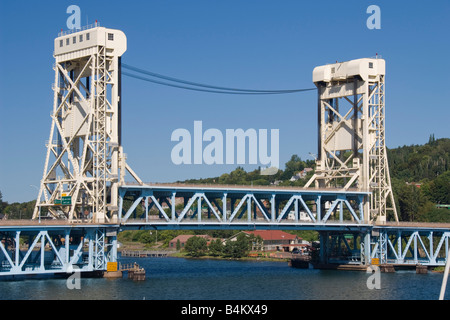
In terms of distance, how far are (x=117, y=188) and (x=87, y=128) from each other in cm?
660

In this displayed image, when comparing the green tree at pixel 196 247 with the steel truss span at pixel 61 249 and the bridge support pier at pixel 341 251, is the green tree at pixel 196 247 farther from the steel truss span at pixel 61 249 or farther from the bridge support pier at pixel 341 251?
the steel truss span at pixel 61 249

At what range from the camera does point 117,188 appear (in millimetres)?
74438

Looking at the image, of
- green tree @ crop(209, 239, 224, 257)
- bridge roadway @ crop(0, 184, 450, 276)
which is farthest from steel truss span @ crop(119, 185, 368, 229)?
green tree @ crop(209, 239, 224, 257)

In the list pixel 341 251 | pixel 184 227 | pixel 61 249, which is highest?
pixel 184 227

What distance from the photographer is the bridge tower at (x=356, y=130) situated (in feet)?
293

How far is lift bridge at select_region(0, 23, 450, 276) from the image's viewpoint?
71938mm

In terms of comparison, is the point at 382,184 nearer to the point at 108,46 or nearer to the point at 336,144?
the point at 336,144

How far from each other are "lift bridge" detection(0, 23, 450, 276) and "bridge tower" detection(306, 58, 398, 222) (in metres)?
0.13

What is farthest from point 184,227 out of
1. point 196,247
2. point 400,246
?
point 196,247

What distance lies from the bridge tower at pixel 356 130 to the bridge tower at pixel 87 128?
28.3 meters

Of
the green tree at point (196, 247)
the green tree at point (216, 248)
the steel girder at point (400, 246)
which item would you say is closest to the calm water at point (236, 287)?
the steel girder at point (400, 246)

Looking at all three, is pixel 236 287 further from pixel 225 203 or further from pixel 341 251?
pixel 341 251
